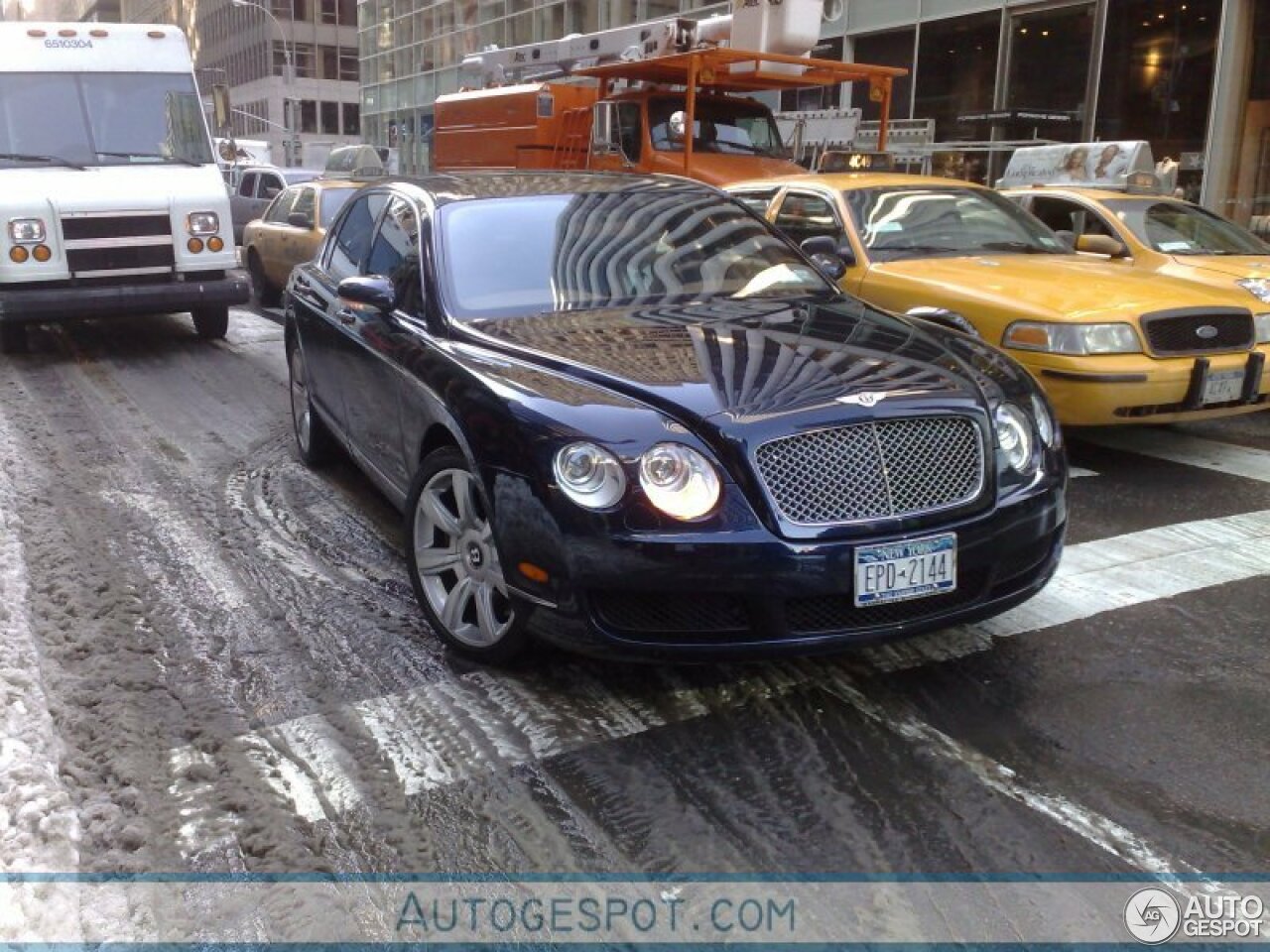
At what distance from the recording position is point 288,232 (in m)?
12.0

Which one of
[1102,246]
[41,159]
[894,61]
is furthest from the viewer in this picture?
[894,61]

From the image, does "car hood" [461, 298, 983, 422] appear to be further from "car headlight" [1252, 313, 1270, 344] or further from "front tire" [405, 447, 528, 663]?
"car headlight" [1252, 313, 1270, 344]

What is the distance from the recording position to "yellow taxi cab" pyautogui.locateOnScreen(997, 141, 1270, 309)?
808 centimetres

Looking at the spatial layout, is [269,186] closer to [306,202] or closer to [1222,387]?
[306,202]

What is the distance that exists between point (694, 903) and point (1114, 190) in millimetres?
8538

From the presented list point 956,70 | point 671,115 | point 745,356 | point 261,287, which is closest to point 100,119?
point 261,287

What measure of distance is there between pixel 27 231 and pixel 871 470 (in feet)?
26.6

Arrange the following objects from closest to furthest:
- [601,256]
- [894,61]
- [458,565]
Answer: [458,565] → [601,256] → [894,61]

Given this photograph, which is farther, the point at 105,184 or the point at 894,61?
the point at 894,61

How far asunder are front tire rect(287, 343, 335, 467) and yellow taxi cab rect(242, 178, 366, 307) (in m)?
4.56

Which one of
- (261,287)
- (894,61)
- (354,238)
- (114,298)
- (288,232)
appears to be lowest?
(261,287)

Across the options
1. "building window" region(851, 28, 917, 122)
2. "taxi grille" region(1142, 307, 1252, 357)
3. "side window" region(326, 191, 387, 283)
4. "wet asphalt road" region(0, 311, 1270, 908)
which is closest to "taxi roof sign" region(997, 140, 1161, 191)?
"taxi grille" region(1142, 307, 1252, 357)

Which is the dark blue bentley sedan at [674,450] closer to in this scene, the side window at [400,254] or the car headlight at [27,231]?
the side window at [400,254]

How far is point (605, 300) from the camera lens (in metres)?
4.43
